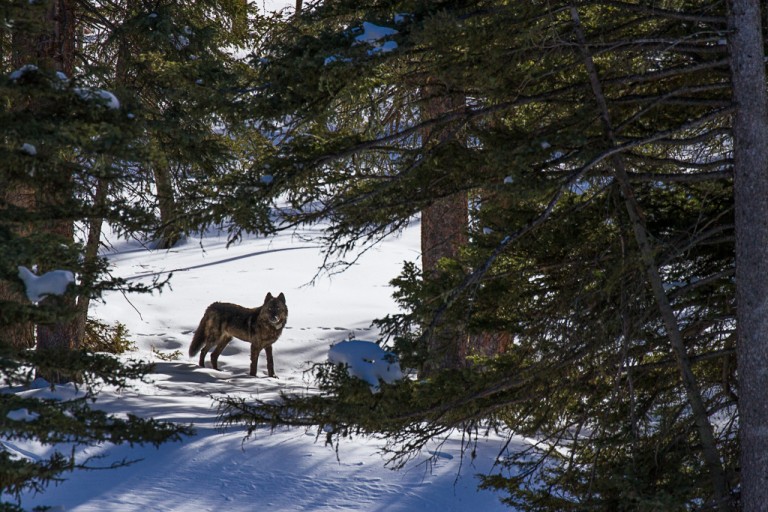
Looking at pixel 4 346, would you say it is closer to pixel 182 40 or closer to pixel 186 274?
pixel 182 40

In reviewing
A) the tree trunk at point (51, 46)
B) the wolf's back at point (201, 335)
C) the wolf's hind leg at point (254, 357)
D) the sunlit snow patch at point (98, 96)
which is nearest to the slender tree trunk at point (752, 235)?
the sunlit snow patch at point (98, 96)

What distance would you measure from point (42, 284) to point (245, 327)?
890 cm

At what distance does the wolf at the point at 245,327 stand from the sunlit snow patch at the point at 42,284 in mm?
8503

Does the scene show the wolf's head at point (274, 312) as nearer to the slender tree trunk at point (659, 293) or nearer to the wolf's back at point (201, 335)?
the wolf's back at point (201, 335)

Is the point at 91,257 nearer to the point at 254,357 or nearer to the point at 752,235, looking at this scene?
the point at 752,235

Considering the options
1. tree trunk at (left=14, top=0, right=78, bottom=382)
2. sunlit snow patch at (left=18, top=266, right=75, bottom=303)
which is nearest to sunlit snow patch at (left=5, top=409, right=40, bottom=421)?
sunlit snow patch at (left=18, top=266, right=75, bottom=303)

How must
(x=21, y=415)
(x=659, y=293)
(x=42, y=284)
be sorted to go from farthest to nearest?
1. (x=659, y=293)
2. (x=42, y=284)
3. (x=21, y=415)

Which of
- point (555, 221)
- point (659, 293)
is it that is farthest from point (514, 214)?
point (659, 293)

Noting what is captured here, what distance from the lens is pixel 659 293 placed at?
18.4ft

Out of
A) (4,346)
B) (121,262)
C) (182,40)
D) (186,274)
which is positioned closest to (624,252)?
(4,346)

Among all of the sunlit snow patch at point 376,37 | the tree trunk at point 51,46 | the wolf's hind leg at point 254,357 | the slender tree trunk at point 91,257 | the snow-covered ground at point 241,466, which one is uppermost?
the tree trunk at point 51,46

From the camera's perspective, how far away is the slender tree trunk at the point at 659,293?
5.43 m

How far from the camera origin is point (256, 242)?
28969 mm

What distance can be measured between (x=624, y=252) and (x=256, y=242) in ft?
79.2
